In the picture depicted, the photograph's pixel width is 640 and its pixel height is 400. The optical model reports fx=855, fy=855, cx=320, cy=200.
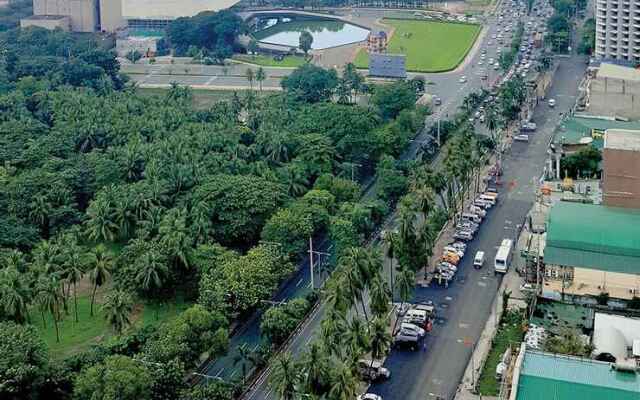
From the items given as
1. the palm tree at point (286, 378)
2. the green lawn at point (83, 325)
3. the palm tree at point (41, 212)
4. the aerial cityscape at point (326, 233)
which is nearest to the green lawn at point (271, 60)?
the aerial cityscape at point (326, 233)

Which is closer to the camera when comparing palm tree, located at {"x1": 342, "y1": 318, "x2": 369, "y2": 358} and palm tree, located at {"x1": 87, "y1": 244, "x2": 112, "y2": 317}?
palm tree, located at {"x1": 342, "y1": 318, "x2": 369, "y2": 358}

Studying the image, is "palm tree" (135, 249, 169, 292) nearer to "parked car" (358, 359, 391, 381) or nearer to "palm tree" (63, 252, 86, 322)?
"palm tree" (63, 252, 86, 322)

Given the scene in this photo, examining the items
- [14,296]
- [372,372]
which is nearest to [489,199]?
[372,372]

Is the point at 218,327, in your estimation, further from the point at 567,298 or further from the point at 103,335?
the point at 567,298

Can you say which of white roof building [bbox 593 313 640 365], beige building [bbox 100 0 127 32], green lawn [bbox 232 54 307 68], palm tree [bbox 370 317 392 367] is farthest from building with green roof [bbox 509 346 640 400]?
beige building [bbox 100 0 127 32]

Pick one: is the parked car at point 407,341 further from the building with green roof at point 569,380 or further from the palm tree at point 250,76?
the palm tree at point 250,76

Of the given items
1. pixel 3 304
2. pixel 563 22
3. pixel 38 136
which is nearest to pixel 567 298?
pixel 3 304
